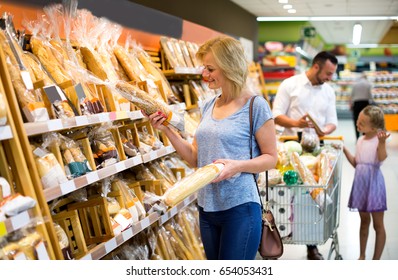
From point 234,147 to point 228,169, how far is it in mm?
148

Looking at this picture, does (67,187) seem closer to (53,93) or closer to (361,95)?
(53,93)

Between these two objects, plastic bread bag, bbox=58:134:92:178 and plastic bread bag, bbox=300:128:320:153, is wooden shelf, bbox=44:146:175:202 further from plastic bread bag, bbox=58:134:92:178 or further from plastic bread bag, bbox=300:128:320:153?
plastic bread bag, bbox=300:128:320:153

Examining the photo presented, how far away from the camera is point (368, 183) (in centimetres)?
463

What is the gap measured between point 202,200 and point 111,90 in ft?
2.87

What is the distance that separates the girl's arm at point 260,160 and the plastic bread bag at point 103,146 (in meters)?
0.71

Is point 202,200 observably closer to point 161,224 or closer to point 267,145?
point 267,145

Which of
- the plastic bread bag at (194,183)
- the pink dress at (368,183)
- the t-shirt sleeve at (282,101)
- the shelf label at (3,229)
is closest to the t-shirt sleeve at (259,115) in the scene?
the plastic bread bag at (194,183)

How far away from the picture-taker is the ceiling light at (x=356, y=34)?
18844 millimetres

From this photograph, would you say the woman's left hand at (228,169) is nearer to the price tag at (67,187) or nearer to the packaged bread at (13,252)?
the price tag at (67,187)

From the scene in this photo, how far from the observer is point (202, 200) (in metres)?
2.73

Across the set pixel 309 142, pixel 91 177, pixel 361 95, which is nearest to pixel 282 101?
pixel 309 142
